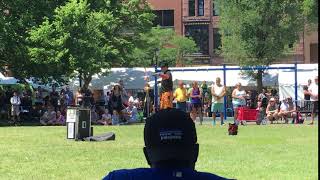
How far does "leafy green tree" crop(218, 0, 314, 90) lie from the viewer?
161ft

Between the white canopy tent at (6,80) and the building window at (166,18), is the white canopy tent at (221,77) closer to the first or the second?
the white canopy tent at (6,80)

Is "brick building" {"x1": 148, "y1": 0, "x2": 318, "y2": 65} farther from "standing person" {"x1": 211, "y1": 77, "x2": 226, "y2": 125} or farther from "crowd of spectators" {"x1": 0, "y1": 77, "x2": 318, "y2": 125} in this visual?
"standing person" {"x1": 211, "y1": 77, "x2": 226, "y2": 125}

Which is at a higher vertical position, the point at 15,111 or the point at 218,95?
the point at 218,95

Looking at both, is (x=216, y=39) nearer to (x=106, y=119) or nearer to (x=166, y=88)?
(x=106, y=119)

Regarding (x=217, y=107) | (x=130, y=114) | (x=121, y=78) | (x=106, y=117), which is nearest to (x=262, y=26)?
(x=121, y=78)

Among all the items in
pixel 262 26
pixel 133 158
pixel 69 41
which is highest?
pixel 262 26

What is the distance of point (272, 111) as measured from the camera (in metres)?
25.8

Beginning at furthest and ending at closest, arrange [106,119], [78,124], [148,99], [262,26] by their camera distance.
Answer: [262,26] < [148,99] < [106,119] < [78,124]

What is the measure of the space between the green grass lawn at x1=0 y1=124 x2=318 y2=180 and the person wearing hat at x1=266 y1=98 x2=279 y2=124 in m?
10.5

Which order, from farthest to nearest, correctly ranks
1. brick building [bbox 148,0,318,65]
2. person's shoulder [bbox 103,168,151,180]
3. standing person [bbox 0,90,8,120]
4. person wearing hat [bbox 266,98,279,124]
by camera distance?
brick building [bbox 148,0,318,65] → standing person [bbox 0,90,8,120] → person wearing hat [bbox 266,98,279,124] → person's shoulder [bbox 103,168,151,180]

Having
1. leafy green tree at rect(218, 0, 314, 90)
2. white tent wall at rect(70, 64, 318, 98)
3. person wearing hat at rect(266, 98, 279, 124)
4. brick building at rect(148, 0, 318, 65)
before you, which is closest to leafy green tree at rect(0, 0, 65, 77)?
white tent wall at rect(70, 64, 318, 98)

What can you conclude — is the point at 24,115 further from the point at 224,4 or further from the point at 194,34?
the point at 194,34

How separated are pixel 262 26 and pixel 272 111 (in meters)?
24.8

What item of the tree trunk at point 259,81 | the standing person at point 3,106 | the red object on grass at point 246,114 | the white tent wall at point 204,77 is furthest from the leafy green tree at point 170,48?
the red object on grass at point 246,114
